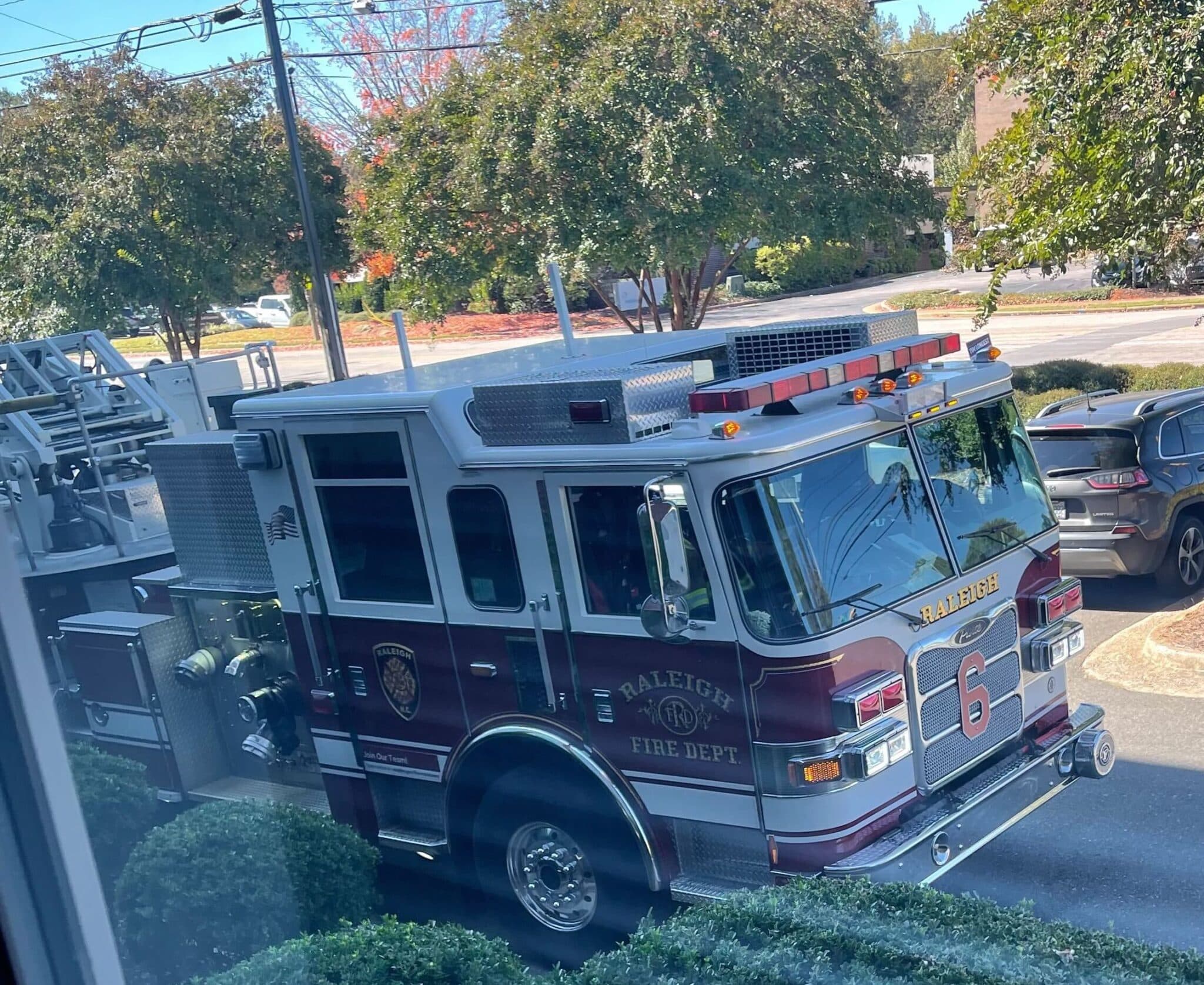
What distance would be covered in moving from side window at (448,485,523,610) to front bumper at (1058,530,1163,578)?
5097mm

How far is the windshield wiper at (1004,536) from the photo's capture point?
4.64m

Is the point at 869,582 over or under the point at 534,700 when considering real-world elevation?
over

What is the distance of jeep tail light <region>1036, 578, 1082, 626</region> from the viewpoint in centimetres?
479

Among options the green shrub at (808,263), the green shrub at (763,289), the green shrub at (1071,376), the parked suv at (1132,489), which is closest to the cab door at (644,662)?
the green shrub at (763,289)

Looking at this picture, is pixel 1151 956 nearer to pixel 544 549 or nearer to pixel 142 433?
pixel 544 549

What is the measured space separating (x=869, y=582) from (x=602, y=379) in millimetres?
1130

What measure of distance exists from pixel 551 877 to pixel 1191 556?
586cm

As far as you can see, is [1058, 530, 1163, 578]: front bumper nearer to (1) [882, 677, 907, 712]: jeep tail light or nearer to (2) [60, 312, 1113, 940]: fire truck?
(2) [60, 312, 1113, 940]: fire truck

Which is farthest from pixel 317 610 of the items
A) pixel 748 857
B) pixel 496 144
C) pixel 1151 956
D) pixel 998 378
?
pixel 496 144

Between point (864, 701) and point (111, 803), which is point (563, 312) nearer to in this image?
point (864, 701)

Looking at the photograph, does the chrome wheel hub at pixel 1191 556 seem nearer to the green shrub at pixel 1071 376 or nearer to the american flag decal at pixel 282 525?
the green shrub at pixel 1071 376

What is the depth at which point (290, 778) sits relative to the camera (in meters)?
5.33

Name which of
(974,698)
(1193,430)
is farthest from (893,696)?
(1193,430)

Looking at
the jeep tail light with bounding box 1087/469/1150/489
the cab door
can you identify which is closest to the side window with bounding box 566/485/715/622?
the cab door
